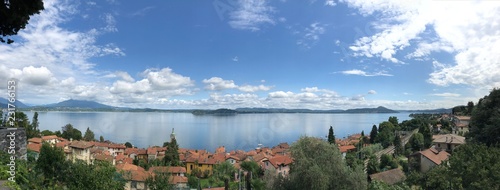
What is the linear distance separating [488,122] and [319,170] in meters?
12.4

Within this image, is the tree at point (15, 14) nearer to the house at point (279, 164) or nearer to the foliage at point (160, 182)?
the foliage at point (160, 182)

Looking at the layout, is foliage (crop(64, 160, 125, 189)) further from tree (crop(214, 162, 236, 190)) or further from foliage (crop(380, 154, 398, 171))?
foliage (crop(380, 154, 398, 171))

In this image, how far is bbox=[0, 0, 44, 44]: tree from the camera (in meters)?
5.18

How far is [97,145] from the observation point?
4244 centimetres

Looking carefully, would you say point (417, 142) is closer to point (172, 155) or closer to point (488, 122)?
point (488, 122)

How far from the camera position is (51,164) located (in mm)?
8500

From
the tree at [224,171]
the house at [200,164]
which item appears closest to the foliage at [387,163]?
the tree at [224,171]

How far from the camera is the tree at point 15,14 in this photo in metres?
5.18

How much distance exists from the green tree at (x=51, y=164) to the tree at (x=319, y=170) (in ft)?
32.5

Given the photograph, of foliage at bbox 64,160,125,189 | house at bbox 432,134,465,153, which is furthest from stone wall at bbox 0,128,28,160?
house at bbox 432,134,465,153

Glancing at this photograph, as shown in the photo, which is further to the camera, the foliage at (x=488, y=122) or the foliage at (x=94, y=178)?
the foliage at (x=488, y=122)

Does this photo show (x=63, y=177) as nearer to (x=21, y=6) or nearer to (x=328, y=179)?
(x=21, y=6)

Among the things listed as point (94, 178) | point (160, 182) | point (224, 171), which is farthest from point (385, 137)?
point (94, 178)

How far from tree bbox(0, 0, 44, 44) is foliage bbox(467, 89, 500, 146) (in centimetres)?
2131
